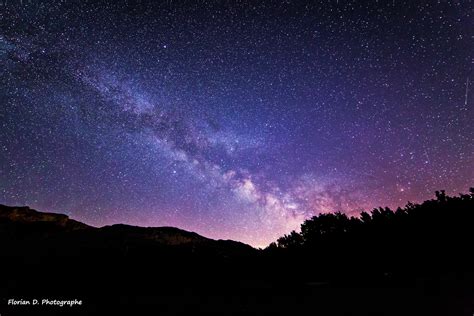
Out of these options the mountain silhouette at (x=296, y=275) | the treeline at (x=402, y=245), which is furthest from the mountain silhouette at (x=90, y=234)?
the treeline at (x=402, y=245)

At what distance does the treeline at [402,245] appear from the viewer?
29.2 feet

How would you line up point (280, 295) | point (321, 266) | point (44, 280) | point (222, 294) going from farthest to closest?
point (44, 280), point (321, 266), point (222, 294), point (280, 295)

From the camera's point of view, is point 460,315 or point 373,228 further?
point 373,228

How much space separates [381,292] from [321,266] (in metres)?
4.88

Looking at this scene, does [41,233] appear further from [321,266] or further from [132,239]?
[321,266]

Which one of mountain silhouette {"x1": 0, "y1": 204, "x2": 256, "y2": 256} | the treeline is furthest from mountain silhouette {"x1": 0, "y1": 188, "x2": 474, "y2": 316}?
mountain silhouette {"x1": 0, "y1": 204, "x2": 256, "y2": 256}

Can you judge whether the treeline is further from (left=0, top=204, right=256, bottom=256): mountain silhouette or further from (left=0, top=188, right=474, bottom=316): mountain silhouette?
(left=0, top=204, right=256, bottom=256): mountain silhouette

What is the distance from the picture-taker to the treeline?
8.90 m

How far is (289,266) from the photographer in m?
12.0

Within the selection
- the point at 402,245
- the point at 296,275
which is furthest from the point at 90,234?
the point at 402,245

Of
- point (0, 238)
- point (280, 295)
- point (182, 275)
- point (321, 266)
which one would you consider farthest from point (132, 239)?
point (280, 295)

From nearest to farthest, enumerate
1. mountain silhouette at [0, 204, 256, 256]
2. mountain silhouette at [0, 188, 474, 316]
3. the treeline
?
mountain silhouette at [0, 188, 474, 316] → the treeline → mountain silhouette at [0, 204, 256, 256]

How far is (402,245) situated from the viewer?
991 centimetres

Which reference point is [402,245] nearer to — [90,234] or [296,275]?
[296,275]
